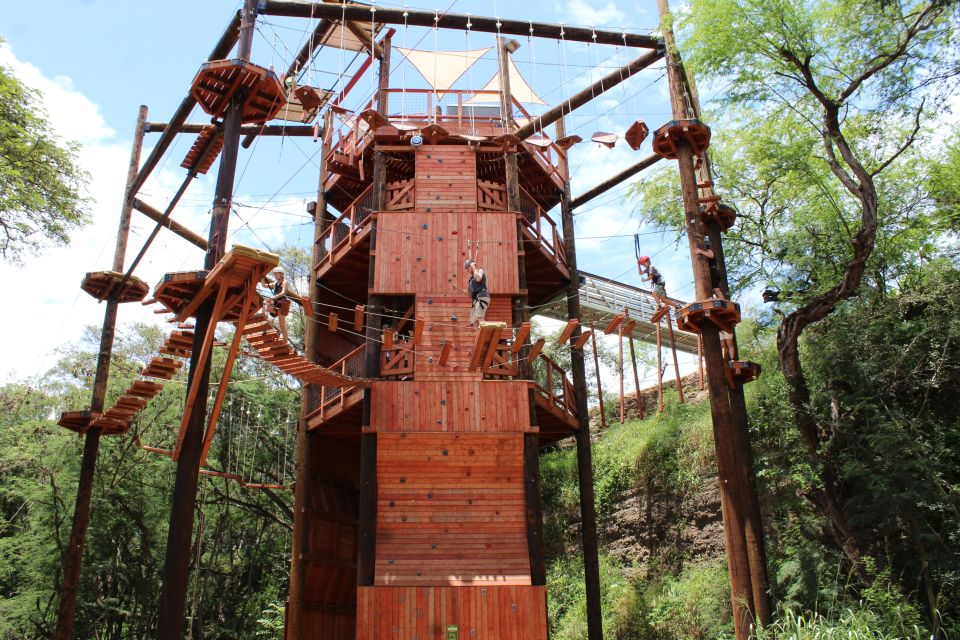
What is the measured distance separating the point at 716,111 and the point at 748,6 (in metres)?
2.31

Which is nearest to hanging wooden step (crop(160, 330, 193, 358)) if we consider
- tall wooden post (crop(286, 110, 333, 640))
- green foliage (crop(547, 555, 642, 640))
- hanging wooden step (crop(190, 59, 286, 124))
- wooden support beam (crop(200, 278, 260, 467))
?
wooden support beam (crop(200, 278, 260, 467))

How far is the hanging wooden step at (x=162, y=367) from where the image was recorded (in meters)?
12.7

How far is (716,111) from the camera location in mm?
16734

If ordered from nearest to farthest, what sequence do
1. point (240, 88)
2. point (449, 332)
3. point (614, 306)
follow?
point (240, 88) < point (449, 332) < point (614, 306)

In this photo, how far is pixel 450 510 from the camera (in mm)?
15117

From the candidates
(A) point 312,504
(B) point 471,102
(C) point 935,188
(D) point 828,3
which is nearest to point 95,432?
(A) point 312,504

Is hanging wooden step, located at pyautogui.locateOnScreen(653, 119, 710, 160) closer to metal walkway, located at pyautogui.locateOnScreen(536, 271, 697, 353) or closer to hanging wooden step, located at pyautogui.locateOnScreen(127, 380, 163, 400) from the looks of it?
hanging wooden step, located at pyautogui.locateOnScreen(127, 380, 163, 400)

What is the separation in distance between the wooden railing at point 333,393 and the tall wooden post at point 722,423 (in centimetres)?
834

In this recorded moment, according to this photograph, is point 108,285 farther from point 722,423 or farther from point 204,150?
point 722,423

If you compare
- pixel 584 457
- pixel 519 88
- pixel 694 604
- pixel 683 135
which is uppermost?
→ pixel 519 88

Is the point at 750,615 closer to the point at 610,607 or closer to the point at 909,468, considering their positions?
the point at 909,468

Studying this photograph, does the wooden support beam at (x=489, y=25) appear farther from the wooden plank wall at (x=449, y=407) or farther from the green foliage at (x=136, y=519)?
the green foliage at (x=136, y=519)

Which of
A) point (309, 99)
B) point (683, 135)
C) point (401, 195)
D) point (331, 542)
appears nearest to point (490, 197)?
point (401, 195)

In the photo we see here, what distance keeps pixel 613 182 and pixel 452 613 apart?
37.1ft
